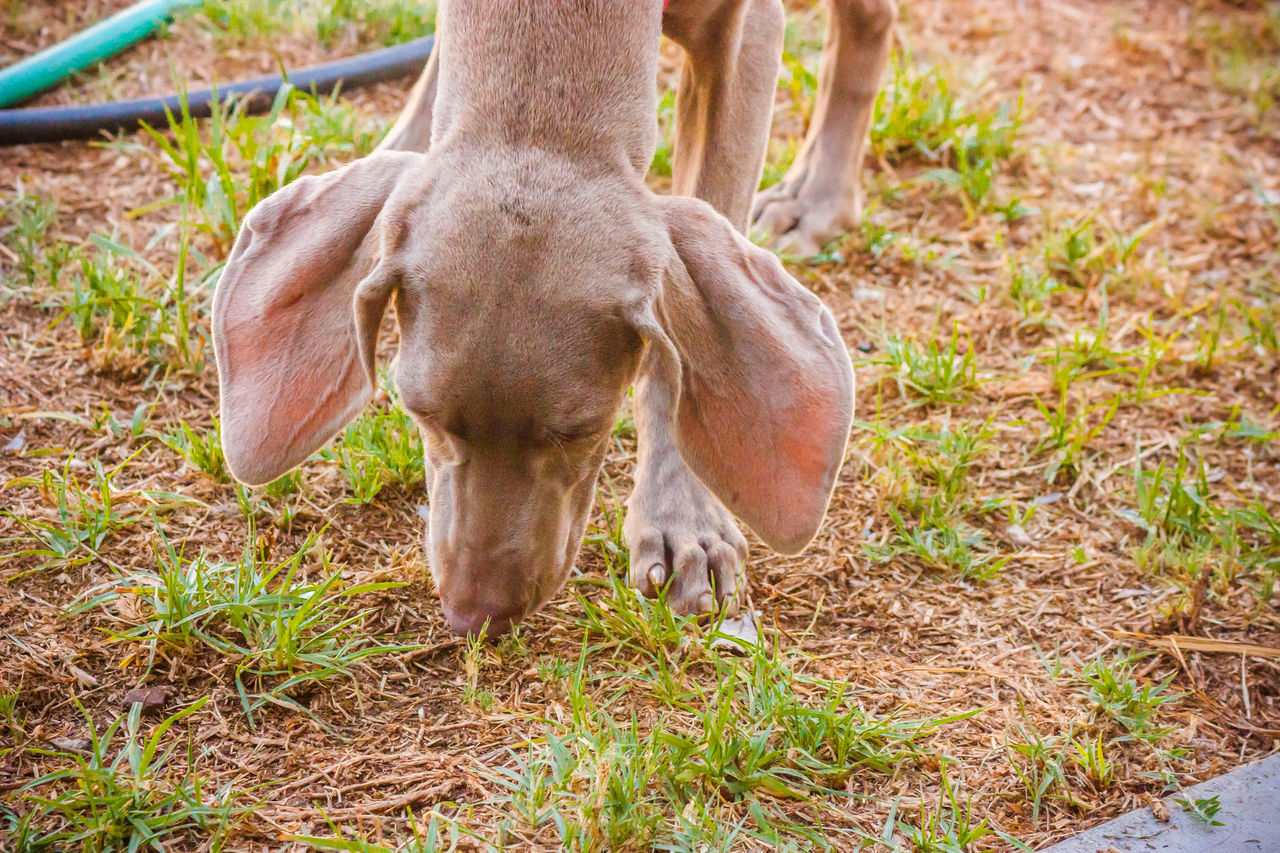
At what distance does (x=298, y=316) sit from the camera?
248 centimetres

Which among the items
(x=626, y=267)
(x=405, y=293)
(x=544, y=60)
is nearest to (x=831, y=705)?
(x=626, y=267)

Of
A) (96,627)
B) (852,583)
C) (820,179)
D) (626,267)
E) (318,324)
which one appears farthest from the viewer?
(820,179)

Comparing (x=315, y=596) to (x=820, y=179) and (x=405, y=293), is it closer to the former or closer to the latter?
(x=405, y=293)

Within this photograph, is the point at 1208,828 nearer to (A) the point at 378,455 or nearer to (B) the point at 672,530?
(B) the point at 672,530

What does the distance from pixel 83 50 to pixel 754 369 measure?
3.55m

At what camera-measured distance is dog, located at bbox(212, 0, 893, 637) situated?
2.25 m

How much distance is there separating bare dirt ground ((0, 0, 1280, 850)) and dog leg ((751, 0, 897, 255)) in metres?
0.14

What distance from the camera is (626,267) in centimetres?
231

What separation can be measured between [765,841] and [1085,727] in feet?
2.90

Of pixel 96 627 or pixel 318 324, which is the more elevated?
pixel 318 324

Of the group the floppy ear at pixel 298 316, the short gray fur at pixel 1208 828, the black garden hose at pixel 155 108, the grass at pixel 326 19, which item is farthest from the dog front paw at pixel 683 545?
the grass at pixel 326 19

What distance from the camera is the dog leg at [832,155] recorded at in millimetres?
4250

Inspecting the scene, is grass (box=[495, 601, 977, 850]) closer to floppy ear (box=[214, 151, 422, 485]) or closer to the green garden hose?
floppy ear (box=[214, 151, 422, 485])

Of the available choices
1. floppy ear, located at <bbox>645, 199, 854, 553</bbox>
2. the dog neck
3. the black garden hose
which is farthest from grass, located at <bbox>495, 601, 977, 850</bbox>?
the black garden hose
